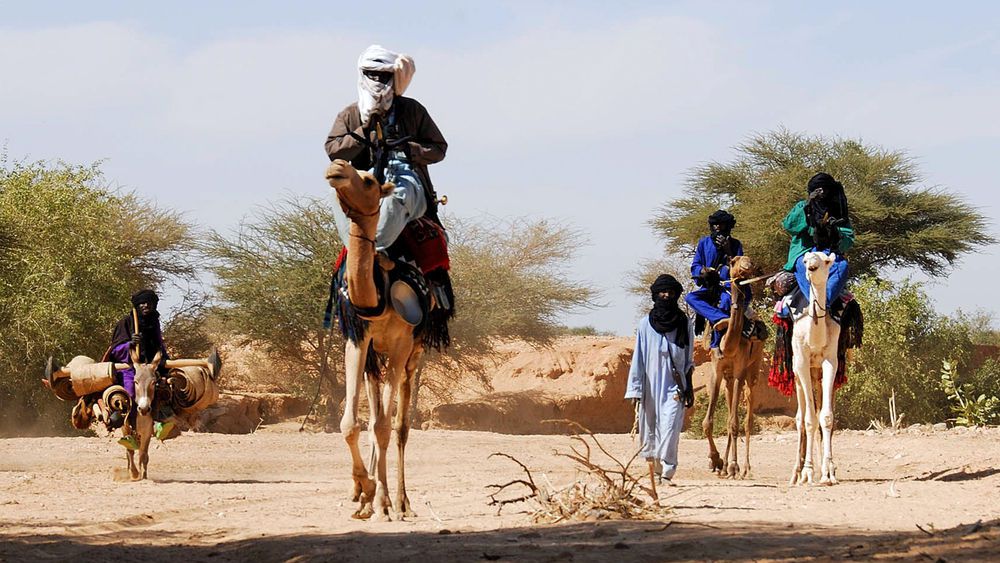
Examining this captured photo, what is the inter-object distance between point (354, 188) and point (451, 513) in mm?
2543

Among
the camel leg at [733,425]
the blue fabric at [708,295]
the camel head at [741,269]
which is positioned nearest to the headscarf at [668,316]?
the camel head at [741,269]

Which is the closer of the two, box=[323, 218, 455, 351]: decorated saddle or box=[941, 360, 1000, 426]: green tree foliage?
box=[323, 218, 455, 351]: decorated saddle

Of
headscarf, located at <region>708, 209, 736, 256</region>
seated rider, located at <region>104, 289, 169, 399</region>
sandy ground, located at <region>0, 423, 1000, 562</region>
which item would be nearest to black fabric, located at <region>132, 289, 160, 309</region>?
seated rider, located at <region>104, 289, 169, 399</region>

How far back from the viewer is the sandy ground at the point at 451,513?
670cm

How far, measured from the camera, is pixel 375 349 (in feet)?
30.2

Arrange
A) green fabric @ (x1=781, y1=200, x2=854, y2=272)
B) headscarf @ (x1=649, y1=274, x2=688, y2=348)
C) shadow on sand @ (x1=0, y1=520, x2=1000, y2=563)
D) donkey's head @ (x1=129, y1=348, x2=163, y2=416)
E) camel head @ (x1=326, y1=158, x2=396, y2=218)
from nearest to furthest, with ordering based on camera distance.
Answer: shadow on sand @ (x1=0, y1=520, x2=1000, y2=563) < camel head @ (x1=326, y1=158, x2=396, y2=218) < headscarf @ (x1=649, y1=274, x2=688, y2=348) < green fabric @ (x1=781, y1=200, x2=854, y2=272) < donkey's head @ (x1=129, y1=348, x2=163, y2=416)

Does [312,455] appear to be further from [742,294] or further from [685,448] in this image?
[742,294]

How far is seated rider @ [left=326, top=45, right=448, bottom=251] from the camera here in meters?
9.36

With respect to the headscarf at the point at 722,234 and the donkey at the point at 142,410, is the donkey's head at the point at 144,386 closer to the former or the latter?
the donkey at the point at 142,410

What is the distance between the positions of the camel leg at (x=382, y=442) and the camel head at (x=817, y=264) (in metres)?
4.24

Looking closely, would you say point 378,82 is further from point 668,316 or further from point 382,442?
point 668,316

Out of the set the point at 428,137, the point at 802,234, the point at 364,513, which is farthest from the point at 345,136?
the point at 802,234

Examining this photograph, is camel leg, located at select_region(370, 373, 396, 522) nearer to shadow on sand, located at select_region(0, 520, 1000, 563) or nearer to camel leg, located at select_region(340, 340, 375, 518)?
camel leg, located at select_region(340, 340, 375, 518)

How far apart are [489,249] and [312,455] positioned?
1781 centimetres
